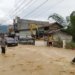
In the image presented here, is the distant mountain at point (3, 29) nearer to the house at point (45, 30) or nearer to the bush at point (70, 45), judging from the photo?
the house at point (45, 30)

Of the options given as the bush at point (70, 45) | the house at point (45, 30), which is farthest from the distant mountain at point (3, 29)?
the bush at point (70, 45)

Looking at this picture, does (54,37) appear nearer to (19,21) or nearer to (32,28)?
(32,28)

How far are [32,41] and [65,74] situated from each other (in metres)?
33.2

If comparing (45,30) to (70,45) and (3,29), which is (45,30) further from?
(3,29)

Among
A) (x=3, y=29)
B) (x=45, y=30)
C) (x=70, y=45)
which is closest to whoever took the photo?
(x=70, y=45)

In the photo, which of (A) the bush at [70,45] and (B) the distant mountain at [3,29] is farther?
(B) the distant mountain at [3,29]

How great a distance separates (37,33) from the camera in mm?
61062

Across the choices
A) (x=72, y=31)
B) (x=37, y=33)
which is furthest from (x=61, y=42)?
(x=37, y=33)

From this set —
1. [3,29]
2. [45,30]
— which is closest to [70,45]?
[45,30]

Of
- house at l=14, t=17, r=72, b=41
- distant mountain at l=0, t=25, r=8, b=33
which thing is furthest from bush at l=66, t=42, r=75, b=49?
distant mountain at l=0, t=25, r=8, b=33

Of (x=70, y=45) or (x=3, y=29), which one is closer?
(x=70, y=45)

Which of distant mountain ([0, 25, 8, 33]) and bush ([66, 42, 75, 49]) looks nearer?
bush ([66, 42, 75, 49])

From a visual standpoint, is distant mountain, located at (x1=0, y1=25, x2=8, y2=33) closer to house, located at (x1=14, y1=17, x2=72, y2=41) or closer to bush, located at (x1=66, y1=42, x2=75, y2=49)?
house, located at (x1=14, y1=17, x2=72, y2=41)

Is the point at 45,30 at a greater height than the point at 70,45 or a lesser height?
greater
